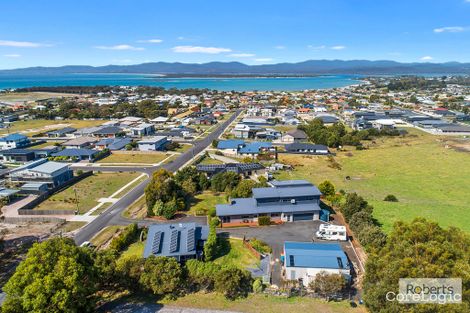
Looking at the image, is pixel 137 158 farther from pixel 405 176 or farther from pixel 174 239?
pixel 405 176

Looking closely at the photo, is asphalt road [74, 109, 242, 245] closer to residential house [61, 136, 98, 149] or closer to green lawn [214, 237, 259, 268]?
green lawn [214, 237, 259, 268]

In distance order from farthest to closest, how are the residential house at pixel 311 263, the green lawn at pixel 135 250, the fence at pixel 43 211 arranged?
the fence at pixel 43 211 < the green lawn at pixel 135 250 < the residential house at pixel 311 263

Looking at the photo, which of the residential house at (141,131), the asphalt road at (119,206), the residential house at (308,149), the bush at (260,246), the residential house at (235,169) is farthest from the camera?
the residential house at (141,131)

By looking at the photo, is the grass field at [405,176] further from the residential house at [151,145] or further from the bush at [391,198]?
the residential house at [151,145]

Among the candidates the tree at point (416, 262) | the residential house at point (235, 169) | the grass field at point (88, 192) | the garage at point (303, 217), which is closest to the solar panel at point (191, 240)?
the garage at point (303, 217)

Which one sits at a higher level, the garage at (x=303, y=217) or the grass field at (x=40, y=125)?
the grass field at (x=40, y=125)

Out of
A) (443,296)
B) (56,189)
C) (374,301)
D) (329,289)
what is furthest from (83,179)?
(443,296)

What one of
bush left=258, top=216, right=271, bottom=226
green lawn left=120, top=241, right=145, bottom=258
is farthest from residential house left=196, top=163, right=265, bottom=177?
green lawn left=120, top=241, right=145, bottom=258
